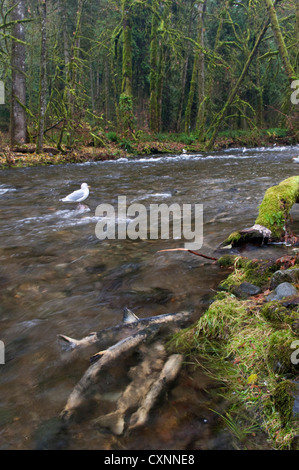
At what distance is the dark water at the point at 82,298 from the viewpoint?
5.61 feet

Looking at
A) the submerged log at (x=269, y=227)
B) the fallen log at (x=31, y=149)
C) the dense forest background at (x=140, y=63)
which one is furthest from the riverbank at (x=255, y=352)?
the fallen log at (x=31, y=149)

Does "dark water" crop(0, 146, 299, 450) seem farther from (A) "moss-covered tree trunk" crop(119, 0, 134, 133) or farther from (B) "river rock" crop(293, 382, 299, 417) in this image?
(A) "moss-covered tree trunk" crop(119, 0, 134, 133)

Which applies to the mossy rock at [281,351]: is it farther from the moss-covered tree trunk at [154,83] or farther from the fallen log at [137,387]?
the moss-covered tree trunk at [154,83]

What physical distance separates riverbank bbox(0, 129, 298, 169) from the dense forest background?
19.2 inches

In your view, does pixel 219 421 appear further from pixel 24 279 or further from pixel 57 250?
pixel 57 250

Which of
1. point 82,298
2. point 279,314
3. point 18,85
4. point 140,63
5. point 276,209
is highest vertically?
point 140,63

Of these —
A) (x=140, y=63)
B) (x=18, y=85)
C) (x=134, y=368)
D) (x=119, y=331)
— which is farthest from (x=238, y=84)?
(x=140, y=63)

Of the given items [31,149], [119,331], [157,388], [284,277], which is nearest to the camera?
[157,388]

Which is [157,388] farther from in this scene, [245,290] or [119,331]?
[245,290]

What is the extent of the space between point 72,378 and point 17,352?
0.56 m

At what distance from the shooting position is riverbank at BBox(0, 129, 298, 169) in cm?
1449

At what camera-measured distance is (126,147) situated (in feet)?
67.1

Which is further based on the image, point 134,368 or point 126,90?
point 126,90

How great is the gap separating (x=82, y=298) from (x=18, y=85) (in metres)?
15.0
